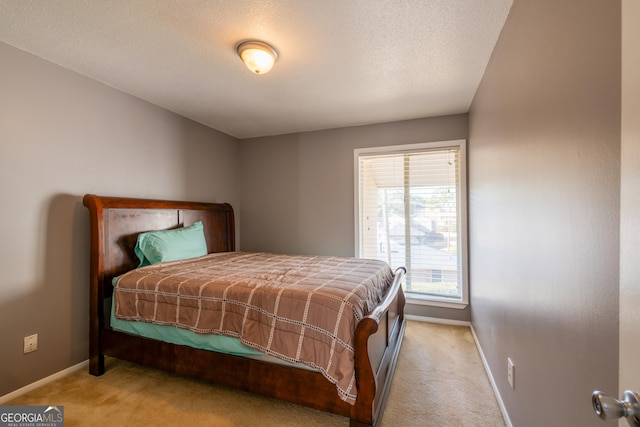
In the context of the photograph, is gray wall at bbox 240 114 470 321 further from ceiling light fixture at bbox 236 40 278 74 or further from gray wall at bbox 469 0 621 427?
ceiling light fixture at bbox 236 40 278 74

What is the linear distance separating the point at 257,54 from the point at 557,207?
1935 mm

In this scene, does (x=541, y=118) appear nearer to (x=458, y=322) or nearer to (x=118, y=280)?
(x=458, y=322)

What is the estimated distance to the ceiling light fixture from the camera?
1.87 metres

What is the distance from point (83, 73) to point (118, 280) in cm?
178

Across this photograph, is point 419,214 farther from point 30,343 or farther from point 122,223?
point 30,343

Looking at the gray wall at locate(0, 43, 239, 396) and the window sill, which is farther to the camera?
the window sill

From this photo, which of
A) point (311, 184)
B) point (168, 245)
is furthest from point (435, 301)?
point (168, 245)

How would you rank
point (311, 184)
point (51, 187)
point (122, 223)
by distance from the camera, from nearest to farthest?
point (51, 187) < point (122, 223) < point (311, 184)

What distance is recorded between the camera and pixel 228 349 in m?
1.76

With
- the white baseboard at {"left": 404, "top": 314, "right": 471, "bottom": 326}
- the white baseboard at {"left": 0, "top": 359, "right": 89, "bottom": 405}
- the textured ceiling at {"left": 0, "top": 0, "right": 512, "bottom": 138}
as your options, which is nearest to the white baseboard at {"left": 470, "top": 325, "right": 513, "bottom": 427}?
the white baseboard at {"left": 404, "top": 314, "right": 471, "bottom": 326}

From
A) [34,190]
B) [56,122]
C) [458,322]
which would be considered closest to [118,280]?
[34,190]

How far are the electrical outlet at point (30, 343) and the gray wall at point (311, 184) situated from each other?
7.94ft

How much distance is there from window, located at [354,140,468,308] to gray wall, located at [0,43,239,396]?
2633 mm

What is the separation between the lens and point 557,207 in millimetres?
1015
